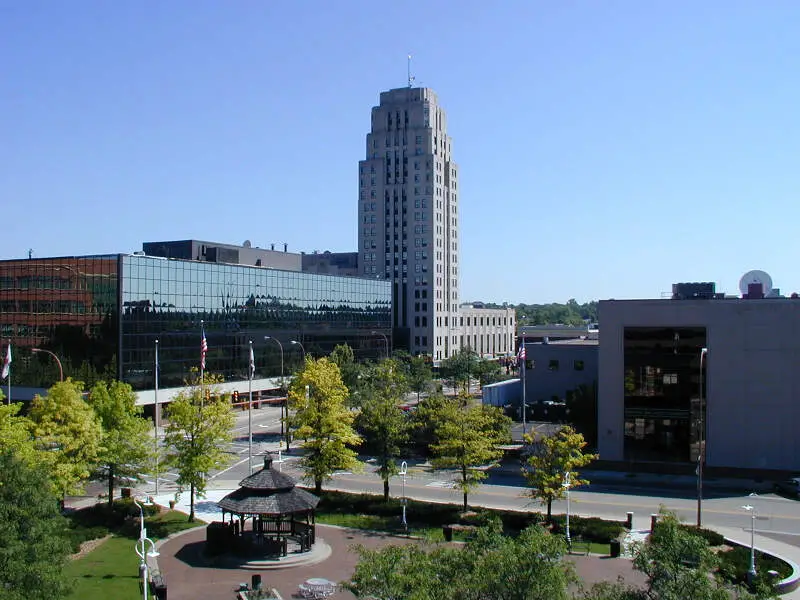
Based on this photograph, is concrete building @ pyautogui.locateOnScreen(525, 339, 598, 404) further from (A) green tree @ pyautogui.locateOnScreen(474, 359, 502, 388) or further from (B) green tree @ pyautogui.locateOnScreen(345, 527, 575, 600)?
(B) green tree @ pyautogui.locateOnScreen(345, 527, 575, 600)

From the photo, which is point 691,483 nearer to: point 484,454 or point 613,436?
point 613,436

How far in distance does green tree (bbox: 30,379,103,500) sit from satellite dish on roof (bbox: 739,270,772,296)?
47.5m

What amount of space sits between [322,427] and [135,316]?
39.8 metres

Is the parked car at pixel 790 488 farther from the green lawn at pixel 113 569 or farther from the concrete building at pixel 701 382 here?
the green lawn at pixel 113 569

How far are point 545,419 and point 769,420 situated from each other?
2435 cm

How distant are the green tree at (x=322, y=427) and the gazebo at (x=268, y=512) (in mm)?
6762

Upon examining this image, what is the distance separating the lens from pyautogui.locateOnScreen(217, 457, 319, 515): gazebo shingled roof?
3475cm

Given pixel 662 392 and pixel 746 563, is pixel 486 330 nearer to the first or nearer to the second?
pixel 662 392

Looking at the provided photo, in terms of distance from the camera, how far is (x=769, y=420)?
51.6m

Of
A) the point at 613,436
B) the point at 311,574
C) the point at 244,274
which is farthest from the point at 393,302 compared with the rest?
the point at 311,574

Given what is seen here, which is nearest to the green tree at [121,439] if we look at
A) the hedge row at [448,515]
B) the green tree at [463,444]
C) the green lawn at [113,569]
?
the green lawn at [113,569]

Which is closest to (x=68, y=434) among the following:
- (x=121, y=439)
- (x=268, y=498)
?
(x=121, y=439)

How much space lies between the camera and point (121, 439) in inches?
1591

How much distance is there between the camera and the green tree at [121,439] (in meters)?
40.1
